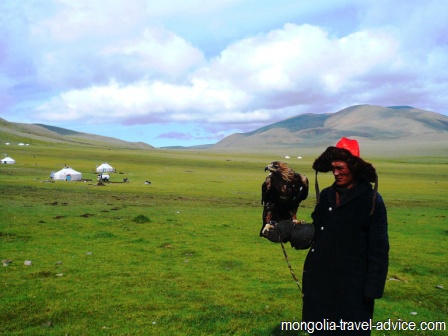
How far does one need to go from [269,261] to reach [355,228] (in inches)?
338

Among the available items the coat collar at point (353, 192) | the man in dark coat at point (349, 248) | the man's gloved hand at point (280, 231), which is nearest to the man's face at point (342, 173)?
the man in dark coat at point (349, 248)

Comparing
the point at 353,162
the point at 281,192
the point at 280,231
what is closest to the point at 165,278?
the point at 280,231

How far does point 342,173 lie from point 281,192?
0.80m

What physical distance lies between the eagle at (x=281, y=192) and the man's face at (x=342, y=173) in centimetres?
39

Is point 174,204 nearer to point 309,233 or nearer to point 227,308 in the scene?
point 227,308

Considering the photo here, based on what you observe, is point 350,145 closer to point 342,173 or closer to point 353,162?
point 353,162

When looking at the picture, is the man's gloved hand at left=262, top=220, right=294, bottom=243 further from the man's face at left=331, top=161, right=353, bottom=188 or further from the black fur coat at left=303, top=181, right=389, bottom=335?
the man's face at left=331, top=161, right=353, bottom=188

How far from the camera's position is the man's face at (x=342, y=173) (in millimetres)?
4730

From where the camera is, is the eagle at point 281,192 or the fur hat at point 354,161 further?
the eagle at point 281,192

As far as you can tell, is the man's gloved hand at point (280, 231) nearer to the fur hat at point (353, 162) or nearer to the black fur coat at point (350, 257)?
the black fur coat at point (350, 257)

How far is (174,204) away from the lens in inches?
1198

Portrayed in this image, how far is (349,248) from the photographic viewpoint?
4.66 meters

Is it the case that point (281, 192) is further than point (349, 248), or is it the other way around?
point (281, 192)

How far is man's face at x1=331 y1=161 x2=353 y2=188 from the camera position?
15.5ft
